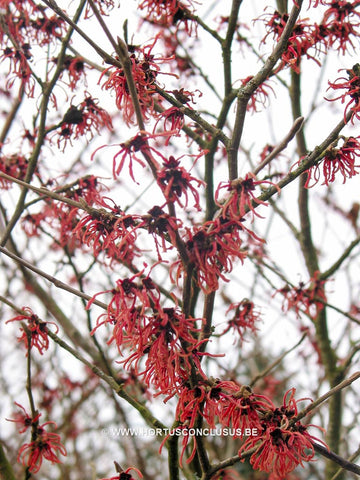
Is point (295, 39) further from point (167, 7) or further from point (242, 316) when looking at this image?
point (242, 316)

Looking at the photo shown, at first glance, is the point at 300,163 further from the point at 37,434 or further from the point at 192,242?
the point at 37,434

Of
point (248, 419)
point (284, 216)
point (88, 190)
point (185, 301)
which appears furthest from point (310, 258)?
point (185, 301)

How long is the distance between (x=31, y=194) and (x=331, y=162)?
2.14 meters

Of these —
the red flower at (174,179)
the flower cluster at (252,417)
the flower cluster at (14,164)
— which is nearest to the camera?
the red flower at (174,179)

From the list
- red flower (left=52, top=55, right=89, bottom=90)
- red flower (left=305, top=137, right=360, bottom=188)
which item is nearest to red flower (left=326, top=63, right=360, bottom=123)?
red flower (left=305, top=137, right=360, bottom=188)

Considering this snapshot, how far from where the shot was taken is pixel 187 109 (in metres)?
1.65

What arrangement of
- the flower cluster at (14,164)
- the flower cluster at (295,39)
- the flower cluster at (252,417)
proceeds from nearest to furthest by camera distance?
the flower cluster at (252,417) < the flower cluster at (295,39) < the flower cluster at (14,164)

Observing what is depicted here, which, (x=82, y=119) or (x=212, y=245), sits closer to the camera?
(x=212, y=245)

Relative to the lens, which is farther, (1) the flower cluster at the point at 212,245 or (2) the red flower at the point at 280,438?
(2) the red flower at the point at 280,438

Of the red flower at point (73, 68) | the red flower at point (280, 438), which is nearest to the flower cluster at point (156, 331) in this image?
the red flower at point (280, 438)

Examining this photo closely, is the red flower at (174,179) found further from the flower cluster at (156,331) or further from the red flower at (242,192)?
the flower cluster at (156,331)

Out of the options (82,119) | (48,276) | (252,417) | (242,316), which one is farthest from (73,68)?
(252,417)

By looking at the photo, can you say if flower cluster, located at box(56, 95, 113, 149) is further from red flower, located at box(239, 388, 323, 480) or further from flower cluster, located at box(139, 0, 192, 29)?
red flower, located at box(239, 388, 323, 480)

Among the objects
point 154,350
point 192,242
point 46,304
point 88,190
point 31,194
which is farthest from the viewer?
point 46,304
